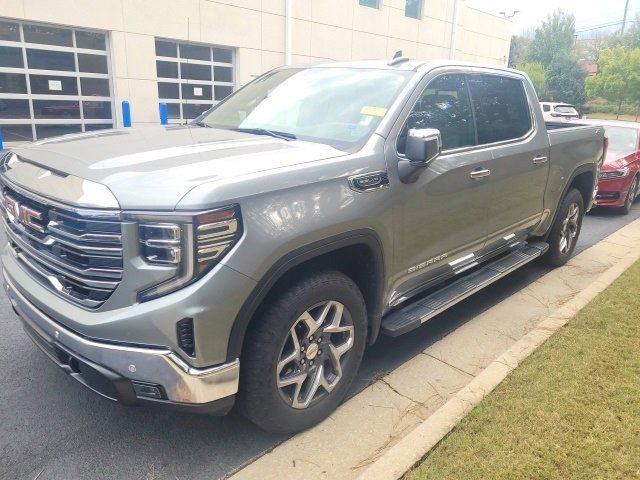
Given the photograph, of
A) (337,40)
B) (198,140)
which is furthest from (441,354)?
(337,40)

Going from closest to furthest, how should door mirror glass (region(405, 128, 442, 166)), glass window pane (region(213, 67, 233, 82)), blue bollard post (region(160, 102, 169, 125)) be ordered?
door mirror glass (region(405, 128, 442, 166)) < blue bollard post (region(160, 102, 169, 125)) < glass window pane (region(213, 67, 233, 82))

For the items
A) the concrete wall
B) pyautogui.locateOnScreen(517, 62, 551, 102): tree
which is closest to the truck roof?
the concrete wall

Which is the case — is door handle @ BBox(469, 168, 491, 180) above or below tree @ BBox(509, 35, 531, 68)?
below

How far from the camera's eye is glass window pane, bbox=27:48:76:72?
43.9 ft

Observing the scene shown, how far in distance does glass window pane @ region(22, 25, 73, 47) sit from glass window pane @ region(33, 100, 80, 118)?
1501mm

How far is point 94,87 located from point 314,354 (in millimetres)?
14363

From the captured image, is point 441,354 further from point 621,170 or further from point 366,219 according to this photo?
point 621,170

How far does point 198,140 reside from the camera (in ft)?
9.94

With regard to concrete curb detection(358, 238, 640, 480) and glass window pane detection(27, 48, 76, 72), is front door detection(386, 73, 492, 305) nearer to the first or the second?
concrete curb detection(358, 238, 640, 480)

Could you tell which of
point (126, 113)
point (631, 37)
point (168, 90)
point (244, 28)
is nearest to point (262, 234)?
point (126, 113)

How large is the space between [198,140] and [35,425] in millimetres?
1818

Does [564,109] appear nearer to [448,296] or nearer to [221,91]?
[221,91]

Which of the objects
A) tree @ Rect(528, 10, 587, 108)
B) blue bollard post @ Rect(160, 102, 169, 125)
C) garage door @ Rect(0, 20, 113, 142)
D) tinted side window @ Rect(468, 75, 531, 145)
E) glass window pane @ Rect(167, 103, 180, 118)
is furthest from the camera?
tree @ Rect(528, 10, 587, 108)

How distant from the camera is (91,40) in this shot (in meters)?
14.4
